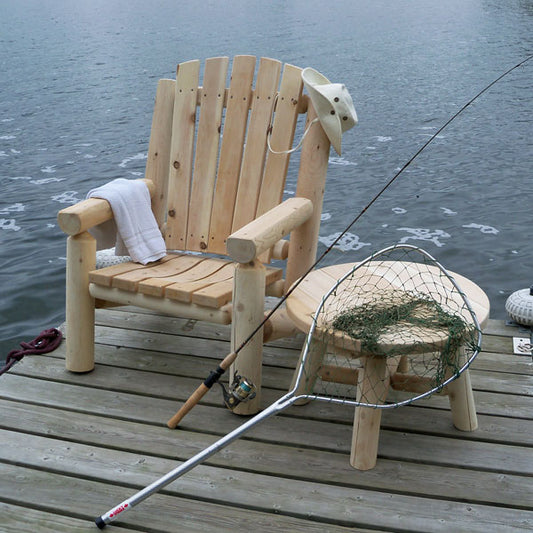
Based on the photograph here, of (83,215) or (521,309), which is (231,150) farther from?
(521,309)

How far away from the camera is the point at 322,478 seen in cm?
218

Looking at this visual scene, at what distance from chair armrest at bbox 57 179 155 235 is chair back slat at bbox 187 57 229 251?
406mm

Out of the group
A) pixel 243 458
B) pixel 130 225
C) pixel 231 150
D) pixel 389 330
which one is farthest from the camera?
pixel 231 150

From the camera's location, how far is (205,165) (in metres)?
3.15

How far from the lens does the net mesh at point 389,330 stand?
6.83 feet

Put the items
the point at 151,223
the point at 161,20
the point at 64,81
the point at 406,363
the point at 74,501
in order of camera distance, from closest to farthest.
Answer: the point at 74,501 < the point at 406,363 < the point at 151,223 < the point at 64,81 < the point at 161,20

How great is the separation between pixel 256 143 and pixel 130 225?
57 centimetres

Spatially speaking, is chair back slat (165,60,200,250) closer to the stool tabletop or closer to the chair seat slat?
the chair seat slat

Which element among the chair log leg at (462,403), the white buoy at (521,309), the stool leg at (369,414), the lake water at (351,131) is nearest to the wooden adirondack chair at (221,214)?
the stool leg at (369,414)

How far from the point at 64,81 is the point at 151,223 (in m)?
8.67

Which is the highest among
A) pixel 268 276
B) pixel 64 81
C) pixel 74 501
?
pixel 268 276

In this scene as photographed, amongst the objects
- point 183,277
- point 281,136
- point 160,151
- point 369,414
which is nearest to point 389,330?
point 369,414

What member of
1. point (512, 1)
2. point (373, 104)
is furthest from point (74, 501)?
point (512, 1)

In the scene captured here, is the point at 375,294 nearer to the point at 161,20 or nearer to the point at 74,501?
the point at 74,501
